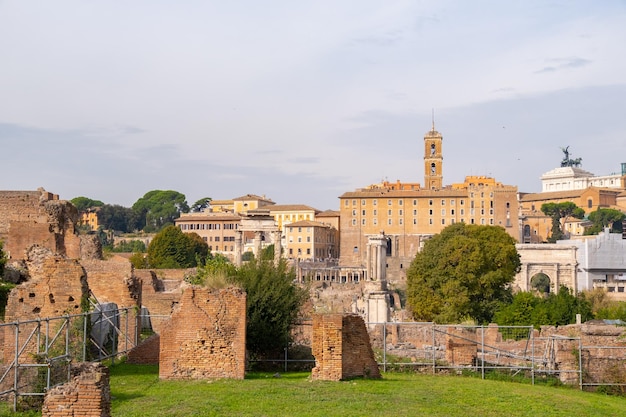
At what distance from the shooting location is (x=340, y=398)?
12.9 meters

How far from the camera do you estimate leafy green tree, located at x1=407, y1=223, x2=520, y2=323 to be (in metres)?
41.4

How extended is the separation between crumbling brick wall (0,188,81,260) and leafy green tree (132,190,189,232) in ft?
356

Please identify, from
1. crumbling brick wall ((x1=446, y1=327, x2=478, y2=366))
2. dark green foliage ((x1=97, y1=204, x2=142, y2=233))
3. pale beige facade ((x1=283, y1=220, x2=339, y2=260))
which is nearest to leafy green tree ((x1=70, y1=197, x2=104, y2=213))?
dark green foliage ((x1=97, y1=204, x2=142, y2=233))

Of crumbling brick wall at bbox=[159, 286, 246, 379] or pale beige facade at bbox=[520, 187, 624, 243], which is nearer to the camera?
crumbling brick wall at bbox=[159, 286, 246, 379]

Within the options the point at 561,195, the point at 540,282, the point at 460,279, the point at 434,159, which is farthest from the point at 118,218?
the point at 460,279

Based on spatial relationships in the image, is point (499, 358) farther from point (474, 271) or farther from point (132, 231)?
point (132, 231)

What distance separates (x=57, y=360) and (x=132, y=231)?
129 m

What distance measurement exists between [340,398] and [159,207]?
13382cm

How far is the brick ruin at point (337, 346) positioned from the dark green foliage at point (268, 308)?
264cm

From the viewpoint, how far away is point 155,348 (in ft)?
58.3

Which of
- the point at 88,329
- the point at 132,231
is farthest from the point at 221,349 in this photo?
the point at 132,231

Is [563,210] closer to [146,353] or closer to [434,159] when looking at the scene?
[434,159]

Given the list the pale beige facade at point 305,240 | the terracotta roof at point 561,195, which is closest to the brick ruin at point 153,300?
the pale beige facade at point 305,240

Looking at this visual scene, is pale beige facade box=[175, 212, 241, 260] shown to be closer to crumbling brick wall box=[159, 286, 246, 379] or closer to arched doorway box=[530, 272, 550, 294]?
arched doorway box=[530, 272, 550, 294]
